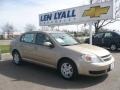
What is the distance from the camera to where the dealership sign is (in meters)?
18.8

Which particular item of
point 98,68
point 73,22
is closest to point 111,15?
point 73,22

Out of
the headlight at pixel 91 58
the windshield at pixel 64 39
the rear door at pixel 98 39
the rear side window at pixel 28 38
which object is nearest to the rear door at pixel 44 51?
the windshield at pixel 64 39

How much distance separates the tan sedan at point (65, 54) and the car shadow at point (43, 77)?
299 millimetres

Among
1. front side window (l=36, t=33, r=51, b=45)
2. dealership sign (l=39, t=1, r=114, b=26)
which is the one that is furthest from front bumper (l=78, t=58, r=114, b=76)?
dealership sign (l=39, t=1, r=114, b=26)

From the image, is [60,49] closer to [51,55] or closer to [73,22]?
[51,55]

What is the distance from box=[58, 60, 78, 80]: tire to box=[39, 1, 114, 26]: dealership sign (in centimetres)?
1145

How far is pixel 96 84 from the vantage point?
7.46 metres

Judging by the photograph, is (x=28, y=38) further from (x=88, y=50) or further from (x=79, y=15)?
(x=79, y=15)

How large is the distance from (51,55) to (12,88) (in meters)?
2.01

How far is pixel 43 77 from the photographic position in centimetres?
840

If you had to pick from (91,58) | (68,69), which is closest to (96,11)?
(68,69)

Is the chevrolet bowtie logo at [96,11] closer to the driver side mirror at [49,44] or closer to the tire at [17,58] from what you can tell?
the tire at [17,58]

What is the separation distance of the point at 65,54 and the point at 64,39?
1.10 meters

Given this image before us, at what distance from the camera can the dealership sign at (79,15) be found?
18.8 m
